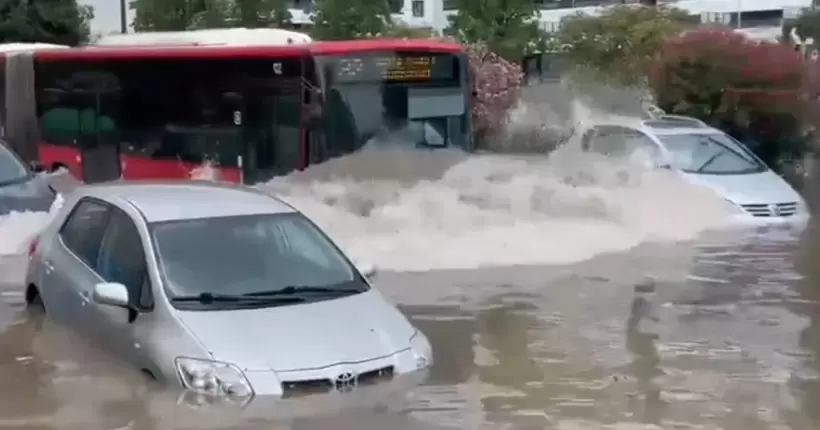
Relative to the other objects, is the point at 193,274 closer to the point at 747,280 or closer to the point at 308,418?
the point at 308,418

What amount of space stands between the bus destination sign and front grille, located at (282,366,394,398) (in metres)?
9.74

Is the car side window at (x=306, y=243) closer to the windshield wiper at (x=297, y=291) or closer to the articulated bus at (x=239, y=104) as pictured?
the windshield wiper at (x=297, y=291)

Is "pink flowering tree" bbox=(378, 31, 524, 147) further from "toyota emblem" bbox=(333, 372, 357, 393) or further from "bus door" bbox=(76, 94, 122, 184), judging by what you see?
"toyota emblem" bbox=(333, 372, 357, 393)

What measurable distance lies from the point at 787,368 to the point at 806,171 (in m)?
15.2

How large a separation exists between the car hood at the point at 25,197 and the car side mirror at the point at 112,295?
755 cm

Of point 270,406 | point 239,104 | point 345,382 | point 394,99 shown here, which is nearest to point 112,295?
point 270,406

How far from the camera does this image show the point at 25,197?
1570 centimetres

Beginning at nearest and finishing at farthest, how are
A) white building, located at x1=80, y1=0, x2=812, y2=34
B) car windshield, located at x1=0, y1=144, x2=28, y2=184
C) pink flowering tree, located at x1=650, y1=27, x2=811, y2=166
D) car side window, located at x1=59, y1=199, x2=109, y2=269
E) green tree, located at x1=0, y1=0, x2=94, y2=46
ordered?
car side window, located at x1=59, y1=199, x2=109, y2=269
car windshield, located at x1=0, y1=144, x2=28, y2=184
pink flowering tree, located at x1=650, y1=27, x2=811, y2=166
green tree, located at x1=0, y1=0, x2=94, y2=46
white building, located at x1=80, y1=0, x2=812, y2=34

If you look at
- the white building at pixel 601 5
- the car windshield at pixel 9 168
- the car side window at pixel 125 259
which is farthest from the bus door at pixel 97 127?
the white building at pixel 601 5

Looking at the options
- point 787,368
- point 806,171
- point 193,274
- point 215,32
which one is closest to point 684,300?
point 787,368

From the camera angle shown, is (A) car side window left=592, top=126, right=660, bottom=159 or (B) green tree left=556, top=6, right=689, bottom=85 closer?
(A) car side window left=592, top=126, right=660, bottom=159

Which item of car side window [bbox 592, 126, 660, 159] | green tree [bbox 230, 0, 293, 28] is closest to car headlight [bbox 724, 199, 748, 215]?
car side window [bbox 592, 126, 660, 159]

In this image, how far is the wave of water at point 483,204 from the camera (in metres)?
16.2

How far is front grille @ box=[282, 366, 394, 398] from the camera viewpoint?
762cm
